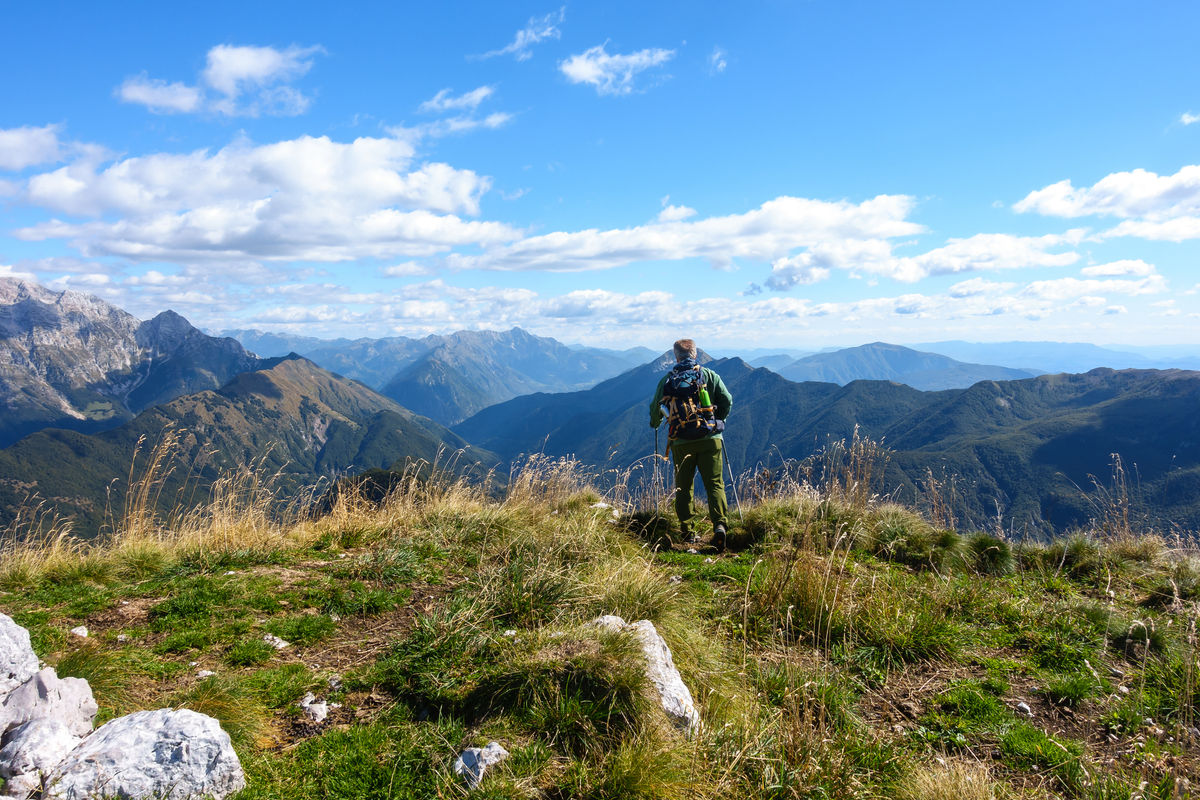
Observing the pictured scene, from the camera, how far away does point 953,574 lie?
24.1 feet

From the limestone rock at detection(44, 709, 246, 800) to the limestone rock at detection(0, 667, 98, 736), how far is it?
0.27m

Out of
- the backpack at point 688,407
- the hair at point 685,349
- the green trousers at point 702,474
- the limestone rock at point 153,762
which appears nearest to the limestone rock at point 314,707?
the limestone rock at point 153,762

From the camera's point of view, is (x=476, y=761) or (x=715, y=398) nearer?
(x=476, y=761)

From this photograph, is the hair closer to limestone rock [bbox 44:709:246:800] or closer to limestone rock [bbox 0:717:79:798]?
limestone rock [bbox 44:709:246:800]

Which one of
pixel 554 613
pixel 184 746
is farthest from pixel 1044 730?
pixel 184 746

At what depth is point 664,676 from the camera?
393 centimetres

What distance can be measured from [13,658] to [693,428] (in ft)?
25.1

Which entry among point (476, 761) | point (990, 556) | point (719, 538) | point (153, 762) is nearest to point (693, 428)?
point (719, 538)

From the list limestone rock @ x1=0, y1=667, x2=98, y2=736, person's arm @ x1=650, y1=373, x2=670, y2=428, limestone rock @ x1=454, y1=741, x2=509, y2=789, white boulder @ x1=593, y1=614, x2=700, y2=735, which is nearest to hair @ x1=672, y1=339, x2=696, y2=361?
person's arm @ x1=650, y1=373, x2=670, y2=428

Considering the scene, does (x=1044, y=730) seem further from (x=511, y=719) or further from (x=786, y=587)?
(x=511, y=719)

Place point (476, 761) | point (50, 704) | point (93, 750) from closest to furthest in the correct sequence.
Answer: point (93, 750) → point (50, 704) → point (476, 761)

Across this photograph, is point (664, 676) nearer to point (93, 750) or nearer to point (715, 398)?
point (93, 750)

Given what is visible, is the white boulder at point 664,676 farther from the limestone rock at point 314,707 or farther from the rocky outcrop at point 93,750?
the rocky outcrop at point 93,750

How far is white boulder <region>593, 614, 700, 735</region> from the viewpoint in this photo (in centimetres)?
369
